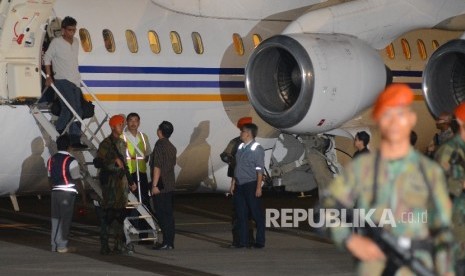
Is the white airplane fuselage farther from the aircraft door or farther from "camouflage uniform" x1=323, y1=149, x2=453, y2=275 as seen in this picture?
"camouflage uniform" x1=323, y1=149, x2=453, y2=275

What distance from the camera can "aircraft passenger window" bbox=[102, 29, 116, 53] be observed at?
1736 centimetres

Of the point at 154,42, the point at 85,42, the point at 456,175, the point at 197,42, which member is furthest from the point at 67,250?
the point at 456,175

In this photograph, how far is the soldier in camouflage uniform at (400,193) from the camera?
21.0 feet

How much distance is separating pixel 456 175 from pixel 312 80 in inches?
313

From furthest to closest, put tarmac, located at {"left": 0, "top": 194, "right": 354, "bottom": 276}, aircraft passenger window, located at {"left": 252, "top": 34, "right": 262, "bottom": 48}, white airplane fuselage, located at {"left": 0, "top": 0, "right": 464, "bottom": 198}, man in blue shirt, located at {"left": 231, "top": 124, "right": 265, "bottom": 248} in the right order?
1. aircraft passenger window, located at {"left": 252, "top": 34, "right": 262, "bottom": 48}
2. white airplane fuselage, located at {"left": 0, "top": 0, "right": 464, "bottom": 198}
3. man in blue shirt, located at {"left": 231, "top": 124, "right": 265, "bottom": 248}
4. tarmac, located at {"left": 0, "top": 194, "right": 354, "bottom": 276}

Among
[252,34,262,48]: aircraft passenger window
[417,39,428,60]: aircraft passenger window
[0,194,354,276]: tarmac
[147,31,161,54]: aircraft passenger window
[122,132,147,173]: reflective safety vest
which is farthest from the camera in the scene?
[417,39,428,60]: aircraft passenger window

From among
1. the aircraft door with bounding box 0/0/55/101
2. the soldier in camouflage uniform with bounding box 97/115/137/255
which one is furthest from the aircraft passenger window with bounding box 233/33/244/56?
the soldier in camouflage uniform with bounding box 97/115/137/255

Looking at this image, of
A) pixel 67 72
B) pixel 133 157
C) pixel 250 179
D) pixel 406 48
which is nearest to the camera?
pixel 250 179

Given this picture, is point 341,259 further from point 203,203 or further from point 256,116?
point 203,203

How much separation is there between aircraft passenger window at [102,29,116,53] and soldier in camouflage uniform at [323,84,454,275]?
11.1 metres

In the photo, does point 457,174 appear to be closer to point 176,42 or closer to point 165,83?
point 165,83

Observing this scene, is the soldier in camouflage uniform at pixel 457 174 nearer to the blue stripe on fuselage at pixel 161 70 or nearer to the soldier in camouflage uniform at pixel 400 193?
the soldier in camouflage uniform at pixel 400 193

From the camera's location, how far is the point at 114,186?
1528 centimetres

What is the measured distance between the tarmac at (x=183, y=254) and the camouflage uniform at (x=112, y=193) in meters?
0.28
